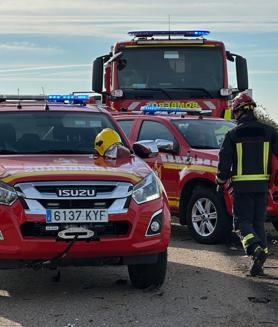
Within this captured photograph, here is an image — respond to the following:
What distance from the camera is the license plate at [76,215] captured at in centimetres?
567

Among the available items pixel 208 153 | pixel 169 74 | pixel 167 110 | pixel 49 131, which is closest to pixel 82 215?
pixel 49 131

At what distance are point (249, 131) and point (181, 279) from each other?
168 cm

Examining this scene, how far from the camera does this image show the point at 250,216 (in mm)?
7230

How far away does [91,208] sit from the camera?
19.0 ft

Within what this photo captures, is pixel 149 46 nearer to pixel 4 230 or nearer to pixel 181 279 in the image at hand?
pixel 181 279

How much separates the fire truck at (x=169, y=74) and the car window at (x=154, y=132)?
9.72 ft

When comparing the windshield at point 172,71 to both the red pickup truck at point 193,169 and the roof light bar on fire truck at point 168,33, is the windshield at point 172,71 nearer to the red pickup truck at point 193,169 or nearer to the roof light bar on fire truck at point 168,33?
the roof light bar on fire truck at point 168,33

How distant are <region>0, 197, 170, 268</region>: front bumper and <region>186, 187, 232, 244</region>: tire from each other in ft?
9.22

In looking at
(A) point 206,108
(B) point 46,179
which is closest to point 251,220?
(B) point 46,179

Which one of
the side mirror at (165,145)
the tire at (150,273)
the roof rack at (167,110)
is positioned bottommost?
the tire at (150,273)

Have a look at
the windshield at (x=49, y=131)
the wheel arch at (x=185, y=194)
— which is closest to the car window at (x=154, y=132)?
the wheel arch at (x=185, y=194)

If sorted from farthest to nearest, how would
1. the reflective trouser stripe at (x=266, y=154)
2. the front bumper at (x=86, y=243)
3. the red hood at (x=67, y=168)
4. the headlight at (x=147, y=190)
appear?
1. the reflective trouser stripe at (x=266, y=154)
2. the headlight at (x=147, y=190)
3. the red hood at (x=67, y=168)
4. the front bumper at (x=86, y=243)

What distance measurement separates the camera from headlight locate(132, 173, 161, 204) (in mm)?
5953

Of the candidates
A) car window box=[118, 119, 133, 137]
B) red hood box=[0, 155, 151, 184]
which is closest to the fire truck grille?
red hood box=[0, 155, 151, 184]
